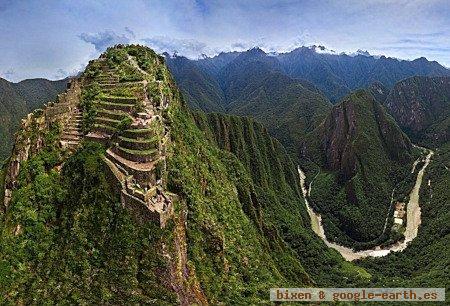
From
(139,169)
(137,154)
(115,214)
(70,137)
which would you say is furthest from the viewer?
(70,137)

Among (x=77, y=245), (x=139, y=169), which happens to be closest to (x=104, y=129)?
(x=139, y=169)

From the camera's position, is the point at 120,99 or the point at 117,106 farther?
the point at 120,99

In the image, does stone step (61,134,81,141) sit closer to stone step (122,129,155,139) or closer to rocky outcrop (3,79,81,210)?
rocky outcrop (3,79,81,210)

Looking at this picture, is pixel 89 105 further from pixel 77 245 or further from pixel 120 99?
pixel 77 245

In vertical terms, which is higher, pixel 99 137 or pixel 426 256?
pixel 99 137

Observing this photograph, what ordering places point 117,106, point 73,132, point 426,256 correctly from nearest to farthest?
point 73,132, point 117,106, point 426,256

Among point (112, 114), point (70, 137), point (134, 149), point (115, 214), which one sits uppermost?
point (112, 114)

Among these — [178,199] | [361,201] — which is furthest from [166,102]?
[361,201]

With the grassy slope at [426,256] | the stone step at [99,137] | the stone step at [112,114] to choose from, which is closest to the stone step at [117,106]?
the stone step at [112,114]
